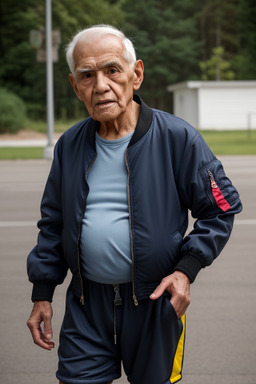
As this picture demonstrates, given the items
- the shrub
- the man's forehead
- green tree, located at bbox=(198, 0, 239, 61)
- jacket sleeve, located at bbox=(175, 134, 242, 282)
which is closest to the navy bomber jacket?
jacket sleeve, located at bbox=(175, 134, 242, 282)

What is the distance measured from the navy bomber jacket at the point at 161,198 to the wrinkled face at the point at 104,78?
0.29ft

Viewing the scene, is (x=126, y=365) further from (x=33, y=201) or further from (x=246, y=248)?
(x=33, y=201)

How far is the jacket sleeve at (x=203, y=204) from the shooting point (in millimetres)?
2629

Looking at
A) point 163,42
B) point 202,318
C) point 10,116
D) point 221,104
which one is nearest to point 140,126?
point 202,318

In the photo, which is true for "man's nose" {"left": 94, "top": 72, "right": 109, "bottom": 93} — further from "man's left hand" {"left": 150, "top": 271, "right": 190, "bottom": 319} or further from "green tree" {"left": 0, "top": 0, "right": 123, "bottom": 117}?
"green tree" {"left": 0, "top": 0, "right": 123, "bottom": 117}

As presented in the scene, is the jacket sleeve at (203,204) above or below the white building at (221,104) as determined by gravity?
above

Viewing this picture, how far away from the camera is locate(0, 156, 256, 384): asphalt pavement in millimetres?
4441

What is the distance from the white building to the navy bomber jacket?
45.5 meters

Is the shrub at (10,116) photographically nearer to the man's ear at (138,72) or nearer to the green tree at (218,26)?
the green tree at (218,26)

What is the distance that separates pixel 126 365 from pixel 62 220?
1.91 ft

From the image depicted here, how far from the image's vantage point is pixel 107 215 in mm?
2670

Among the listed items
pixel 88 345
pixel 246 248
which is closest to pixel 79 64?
pixel 88 345

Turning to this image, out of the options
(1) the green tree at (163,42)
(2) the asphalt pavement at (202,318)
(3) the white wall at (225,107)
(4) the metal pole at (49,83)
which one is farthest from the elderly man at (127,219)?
(1) the green tree at (163,42)


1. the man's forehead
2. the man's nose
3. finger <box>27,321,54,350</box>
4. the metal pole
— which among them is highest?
the man's forehead
